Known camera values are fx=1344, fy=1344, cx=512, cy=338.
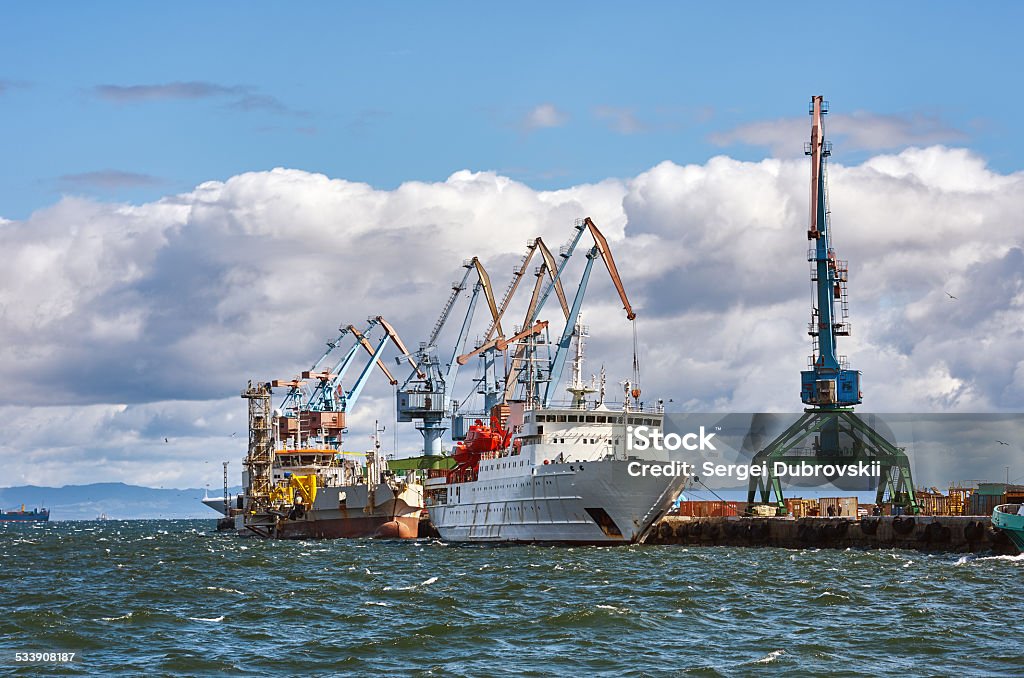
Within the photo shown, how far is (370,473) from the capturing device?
120 metres

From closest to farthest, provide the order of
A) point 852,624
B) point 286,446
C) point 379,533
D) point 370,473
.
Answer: point 852,624
point 379,533
point 370,473
point 286,446

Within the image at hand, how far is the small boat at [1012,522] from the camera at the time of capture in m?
64.8

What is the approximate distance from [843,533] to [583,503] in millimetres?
15243

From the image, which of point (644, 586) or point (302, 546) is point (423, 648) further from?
point (302, 546)

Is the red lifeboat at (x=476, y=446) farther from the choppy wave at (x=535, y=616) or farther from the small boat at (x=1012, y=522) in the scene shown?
the small boat at (x=1012, y=522)

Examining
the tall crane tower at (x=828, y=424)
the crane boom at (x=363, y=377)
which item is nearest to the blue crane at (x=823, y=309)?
the tall crane tower at (x=828, y=424)

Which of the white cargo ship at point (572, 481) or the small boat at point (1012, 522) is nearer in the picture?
the small boat at point (1012, 522)

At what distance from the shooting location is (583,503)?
76875 millimetres

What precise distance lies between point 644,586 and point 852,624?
43.5 ft

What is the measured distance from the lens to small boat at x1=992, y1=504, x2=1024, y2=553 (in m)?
64.8

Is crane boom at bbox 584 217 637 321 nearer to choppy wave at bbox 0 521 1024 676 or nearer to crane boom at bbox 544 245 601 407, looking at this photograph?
crane boom at bbox 544 245 601 407

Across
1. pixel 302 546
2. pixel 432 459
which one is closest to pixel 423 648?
pixel 302 546

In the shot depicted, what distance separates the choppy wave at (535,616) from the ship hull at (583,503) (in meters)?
8.07

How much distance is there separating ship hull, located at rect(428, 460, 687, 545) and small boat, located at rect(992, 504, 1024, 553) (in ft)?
59.2
